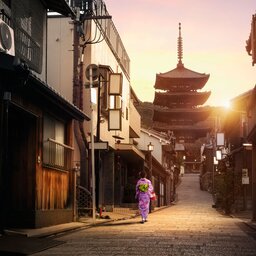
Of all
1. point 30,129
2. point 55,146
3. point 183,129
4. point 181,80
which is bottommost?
point 55,146

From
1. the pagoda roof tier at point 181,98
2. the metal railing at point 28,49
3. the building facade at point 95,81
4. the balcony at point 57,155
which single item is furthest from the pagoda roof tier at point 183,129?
the metal railing at point 28,49

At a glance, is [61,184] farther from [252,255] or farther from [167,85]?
[167,85]

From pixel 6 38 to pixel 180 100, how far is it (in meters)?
72.0

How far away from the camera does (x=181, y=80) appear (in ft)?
262

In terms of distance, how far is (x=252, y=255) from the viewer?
898 cm

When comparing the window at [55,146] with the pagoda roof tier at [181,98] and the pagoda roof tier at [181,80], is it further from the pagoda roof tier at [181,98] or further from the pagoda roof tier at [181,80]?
the pagoda roof tier at [181,98]

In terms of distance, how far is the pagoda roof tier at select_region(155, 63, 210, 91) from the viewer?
7912 cm

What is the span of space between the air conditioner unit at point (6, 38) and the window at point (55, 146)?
286 centimetres

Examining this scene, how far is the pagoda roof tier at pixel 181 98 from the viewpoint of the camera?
265ft

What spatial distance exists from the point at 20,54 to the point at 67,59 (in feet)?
29.0

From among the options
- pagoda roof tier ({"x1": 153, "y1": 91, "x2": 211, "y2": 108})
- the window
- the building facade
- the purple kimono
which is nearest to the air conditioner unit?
the window


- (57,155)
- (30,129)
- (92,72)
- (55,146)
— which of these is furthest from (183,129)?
(30,129)

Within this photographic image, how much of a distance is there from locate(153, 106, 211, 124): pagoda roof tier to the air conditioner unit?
69.8 meters

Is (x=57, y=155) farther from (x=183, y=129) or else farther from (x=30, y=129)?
(x=183, y=129)
